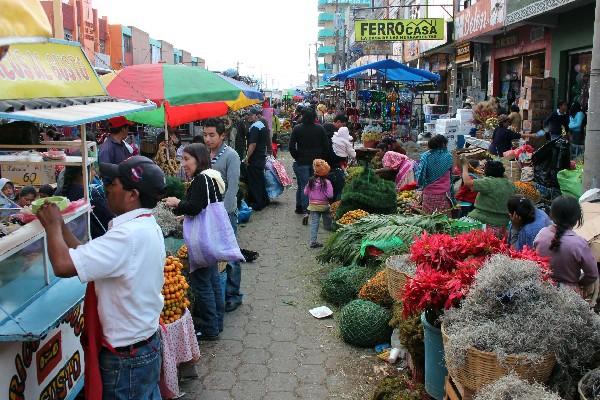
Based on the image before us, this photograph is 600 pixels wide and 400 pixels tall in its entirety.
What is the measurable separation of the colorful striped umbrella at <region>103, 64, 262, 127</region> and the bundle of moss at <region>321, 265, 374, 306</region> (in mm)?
3026

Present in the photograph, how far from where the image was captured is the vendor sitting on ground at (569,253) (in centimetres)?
425

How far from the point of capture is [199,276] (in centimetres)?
548

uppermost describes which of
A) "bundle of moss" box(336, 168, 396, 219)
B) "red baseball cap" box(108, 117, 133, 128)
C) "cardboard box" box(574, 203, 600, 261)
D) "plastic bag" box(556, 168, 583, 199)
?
"red baseball cap" box(108, 117, 133, 128)

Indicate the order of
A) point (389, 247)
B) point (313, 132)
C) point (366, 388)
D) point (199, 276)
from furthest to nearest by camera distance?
point (313, 132), point (389, 247), point (199, 276), point (366, 388)

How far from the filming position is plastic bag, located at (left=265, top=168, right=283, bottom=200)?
12570mm

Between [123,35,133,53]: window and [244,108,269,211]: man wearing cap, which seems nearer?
[244,108,269,211]: man wearing cap

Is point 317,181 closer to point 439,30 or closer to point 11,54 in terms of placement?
point 11,54

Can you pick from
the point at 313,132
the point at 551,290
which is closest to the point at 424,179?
the point at 313,132

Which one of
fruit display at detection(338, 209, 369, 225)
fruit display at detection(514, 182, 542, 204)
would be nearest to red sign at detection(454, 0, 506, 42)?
fruit display at detection(514, 182, 542, 204)

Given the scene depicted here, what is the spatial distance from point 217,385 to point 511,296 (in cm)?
268

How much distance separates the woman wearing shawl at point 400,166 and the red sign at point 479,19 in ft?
15.2

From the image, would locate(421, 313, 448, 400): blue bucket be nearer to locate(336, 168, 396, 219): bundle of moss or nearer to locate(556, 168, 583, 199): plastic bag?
locate(556, 168, 583, 199): plastic bag

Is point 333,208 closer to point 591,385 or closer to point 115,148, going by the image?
point 115,148

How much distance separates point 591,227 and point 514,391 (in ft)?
9.39
